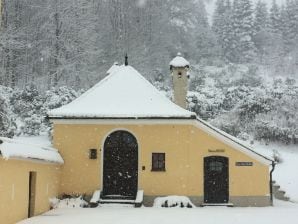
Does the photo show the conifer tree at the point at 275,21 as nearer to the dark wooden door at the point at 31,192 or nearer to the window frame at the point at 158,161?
the window frame at the point at 158,161

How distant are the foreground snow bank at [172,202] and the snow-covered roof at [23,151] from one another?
4.52 meters

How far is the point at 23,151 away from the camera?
1557 cm

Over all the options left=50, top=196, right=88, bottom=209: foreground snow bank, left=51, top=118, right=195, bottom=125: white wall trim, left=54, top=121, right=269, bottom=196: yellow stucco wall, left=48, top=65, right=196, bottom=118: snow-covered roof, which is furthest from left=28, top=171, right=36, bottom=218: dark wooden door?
left=51, top=118, right=195, bottom=125: white wall trim

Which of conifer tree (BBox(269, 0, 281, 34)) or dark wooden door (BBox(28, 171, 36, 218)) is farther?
conifer tree (BBox(269, 0, 281, 34))

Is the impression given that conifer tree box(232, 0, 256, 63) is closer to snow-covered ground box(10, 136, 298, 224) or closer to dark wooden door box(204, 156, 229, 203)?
snow-covered ground box(10, 136, 298, 224)

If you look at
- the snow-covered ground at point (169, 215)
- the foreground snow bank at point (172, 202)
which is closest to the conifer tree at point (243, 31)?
the snow-covered ground at point (169, 215)

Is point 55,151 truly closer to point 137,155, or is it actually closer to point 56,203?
point 56,203

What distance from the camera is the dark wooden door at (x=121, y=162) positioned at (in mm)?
21688

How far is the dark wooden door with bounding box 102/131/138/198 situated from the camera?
21.7m

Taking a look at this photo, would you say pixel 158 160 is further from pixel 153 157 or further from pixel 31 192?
pixel 31 192

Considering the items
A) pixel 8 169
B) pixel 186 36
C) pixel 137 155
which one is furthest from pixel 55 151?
pixel 186 36

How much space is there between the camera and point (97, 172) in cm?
2156

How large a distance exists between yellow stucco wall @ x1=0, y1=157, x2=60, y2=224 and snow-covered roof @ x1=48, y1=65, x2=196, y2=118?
10.9 feet

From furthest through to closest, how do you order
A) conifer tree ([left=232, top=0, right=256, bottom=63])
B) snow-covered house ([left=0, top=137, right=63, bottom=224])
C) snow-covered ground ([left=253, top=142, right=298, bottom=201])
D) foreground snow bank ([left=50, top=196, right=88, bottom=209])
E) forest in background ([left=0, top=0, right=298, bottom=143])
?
conifer tree ([left=232, top=0, right=256, bottom=63])
forest in background ([left=0, top=0, right=298, bottom=143])
snow-covered ground ([left=253, top=142, right=298, bottom=201])
foreground snow bank ([left=50, top=196, right=88, bottom=209])
snow-covered house ([left=0, top=137, right=63, bottom=224])
